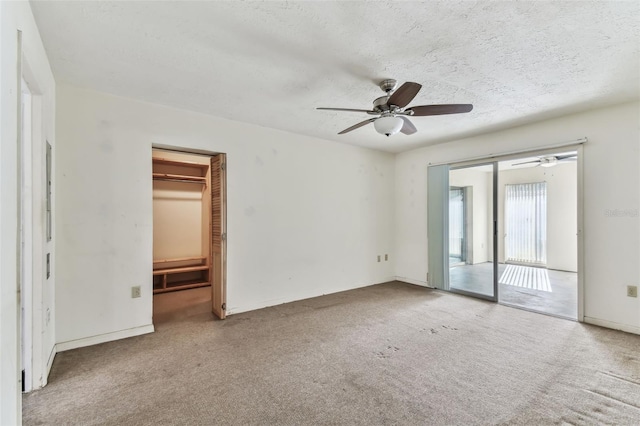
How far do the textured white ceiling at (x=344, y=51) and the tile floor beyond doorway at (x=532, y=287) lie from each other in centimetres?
256

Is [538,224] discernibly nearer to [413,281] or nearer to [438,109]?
[413,281]

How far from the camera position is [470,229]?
19.4 ft

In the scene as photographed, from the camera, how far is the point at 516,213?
673 centimetres

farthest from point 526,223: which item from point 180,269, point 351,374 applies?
point 180,269

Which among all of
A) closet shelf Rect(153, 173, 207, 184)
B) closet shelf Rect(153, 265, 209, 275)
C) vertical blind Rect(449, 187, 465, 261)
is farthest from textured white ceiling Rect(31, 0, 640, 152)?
closet shelf Rect(153, 265, 209, 275)

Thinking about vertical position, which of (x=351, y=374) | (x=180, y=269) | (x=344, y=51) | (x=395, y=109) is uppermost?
(x=344, y=51)

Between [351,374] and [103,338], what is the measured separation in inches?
96.8

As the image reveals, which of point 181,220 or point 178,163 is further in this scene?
point 181,220

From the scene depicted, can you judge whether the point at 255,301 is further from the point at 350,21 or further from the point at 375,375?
the point at 350,21

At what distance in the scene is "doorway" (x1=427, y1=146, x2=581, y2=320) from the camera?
4.52 meters

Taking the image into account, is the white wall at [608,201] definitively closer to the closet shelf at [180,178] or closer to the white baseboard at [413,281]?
the white baseboard at [413,281]

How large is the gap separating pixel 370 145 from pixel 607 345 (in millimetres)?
3779

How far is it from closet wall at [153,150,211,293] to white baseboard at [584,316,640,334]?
547 cm

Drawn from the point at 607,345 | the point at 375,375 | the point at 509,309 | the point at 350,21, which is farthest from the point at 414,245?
the point at 350,21
